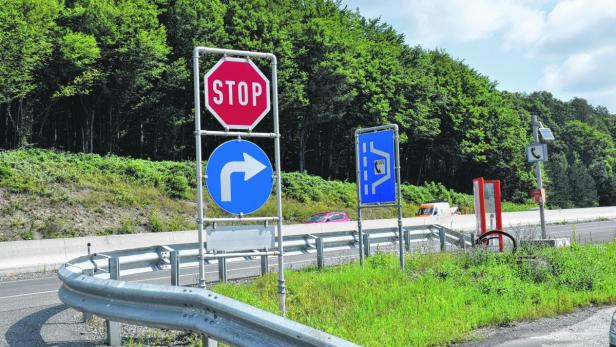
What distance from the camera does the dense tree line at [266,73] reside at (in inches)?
1735

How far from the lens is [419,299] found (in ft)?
30.0

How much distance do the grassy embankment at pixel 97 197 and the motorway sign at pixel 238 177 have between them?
77.7 ft

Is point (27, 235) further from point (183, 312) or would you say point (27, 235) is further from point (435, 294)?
point (183, 312)

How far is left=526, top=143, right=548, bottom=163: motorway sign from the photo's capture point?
60.6 feet

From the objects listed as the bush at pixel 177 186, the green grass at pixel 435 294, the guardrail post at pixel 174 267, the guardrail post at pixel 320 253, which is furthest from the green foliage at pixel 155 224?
the guardrail post at pixel 174 267

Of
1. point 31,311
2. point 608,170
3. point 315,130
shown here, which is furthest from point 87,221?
point 608,170

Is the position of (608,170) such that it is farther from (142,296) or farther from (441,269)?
(142,296)

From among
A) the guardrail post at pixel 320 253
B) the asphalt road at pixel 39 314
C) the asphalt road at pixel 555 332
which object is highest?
the guardrail post at pixel 320 253

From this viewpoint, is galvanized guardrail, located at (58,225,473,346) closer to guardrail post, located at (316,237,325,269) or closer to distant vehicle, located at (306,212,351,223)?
guardrail post, located at (316,237,325,269)

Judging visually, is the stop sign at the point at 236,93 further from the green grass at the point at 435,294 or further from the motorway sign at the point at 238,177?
the green grass at the point at 435,294

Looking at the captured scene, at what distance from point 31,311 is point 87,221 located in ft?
73.2

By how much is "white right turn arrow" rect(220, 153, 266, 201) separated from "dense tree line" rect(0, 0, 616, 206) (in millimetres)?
37870

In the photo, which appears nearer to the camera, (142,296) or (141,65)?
(142,296)

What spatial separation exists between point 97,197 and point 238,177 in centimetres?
2901
